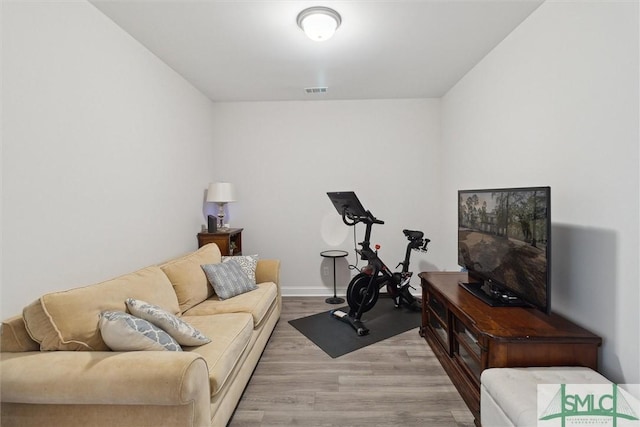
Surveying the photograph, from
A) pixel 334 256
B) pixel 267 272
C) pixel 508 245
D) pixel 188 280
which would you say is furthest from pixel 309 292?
pixel 508 245

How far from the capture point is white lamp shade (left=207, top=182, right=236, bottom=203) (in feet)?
12.3

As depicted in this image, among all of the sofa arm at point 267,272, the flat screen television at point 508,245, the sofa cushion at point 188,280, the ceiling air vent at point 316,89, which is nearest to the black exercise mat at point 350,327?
the sofa arm at point 267,272

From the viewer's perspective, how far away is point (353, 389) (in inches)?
84.6

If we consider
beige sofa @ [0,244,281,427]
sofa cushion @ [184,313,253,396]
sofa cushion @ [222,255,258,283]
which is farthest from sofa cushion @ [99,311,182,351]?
sofa cushion @ [222,255,258,283]

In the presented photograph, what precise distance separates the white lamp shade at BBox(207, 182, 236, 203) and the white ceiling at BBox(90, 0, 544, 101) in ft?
3.96

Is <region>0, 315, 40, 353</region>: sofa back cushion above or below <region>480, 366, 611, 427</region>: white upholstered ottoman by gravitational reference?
above

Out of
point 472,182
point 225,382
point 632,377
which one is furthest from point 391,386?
point 472,182

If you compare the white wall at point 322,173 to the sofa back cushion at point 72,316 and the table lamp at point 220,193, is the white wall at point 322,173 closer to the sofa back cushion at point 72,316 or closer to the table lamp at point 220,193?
the table lamp at point 220,193

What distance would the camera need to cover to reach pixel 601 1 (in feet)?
5.37

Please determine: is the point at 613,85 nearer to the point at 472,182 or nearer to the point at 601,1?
the point at 601,1

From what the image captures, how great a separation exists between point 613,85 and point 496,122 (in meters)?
1.17

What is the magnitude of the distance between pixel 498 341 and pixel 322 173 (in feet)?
10.1

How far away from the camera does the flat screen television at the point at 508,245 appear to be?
1732 millimetres

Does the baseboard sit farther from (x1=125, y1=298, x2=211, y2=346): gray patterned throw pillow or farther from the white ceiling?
the white ceiling
